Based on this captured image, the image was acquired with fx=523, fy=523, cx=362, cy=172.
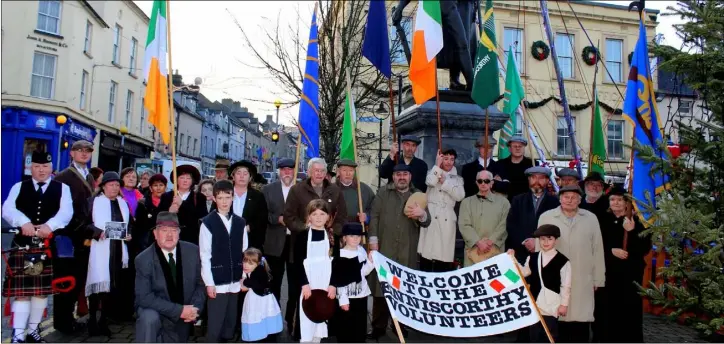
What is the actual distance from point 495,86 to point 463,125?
Answer: 0.92 m

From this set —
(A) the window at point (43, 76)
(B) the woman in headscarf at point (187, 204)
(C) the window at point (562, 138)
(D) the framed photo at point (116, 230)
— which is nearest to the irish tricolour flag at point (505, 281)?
(B) the woman in headscarf at point (187, 204)

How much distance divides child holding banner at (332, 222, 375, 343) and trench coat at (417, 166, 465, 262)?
3.35ft

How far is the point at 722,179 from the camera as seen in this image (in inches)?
176

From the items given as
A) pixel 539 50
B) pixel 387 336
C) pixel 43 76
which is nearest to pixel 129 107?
pixel 43 76

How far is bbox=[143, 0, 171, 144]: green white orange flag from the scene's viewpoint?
228 inches

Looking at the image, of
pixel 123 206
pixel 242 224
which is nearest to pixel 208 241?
pixel 242 224

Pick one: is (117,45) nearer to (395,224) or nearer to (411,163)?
(411,163)

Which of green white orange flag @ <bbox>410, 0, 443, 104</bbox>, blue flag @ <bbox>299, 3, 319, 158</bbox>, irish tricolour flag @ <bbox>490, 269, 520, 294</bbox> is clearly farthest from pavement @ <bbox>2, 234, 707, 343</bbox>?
green white orange flag @ <bbox>410, 0, 443, 104</bbox>

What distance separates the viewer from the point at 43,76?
73.9ft

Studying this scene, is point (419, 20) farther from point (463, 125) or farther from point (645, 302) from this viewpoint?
point (645, 302)

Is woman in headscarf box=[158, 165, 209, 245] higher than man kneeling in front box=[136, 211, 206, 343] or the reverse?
higher

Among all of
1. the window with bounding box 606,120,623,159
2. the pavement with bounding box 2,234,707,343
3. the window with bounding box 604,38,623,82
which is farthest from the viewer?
the window with bounding box 604,38,623,82

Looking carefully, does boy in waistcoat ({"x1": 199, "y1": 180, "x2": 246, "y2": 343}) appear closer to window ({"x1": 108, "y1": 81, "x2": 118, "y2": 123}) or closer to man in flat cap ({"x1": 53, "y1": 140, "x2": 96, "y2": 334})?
man in flat cap ({"x1": 53, "y1": 140, "x2": 96, "y2": 334})

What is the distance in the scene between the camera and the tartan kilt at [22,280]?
5.01 meters
